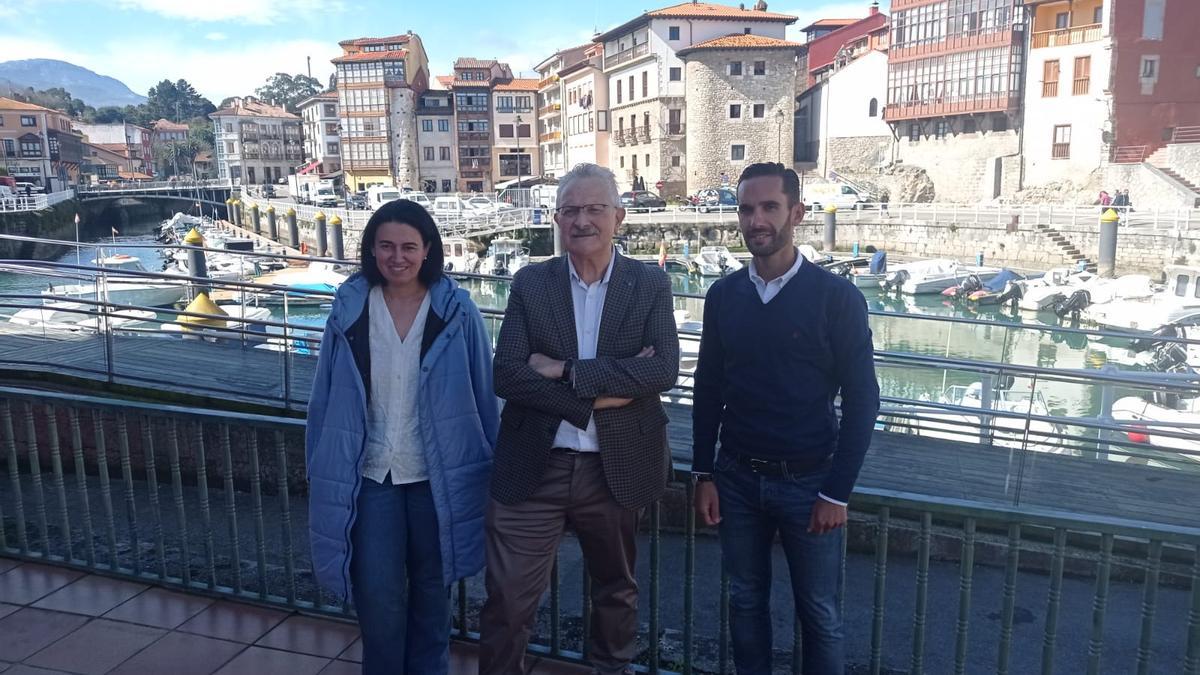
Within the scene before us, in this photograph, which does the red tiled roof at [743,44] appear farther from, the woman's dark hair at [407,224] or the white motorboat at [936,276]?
the woman's dark hair at [407,224]

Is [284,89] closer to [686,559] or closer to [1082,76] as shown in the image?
[1082,76]

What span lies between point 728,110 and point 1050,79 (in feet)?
60.7

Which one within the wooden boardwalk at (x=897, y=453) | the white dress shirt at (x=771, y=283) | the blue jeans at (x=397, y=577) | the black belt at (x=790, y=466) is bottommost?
the wooden boardwalk at (x=897, y=453)

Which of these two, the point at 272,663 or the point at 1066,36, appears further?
the point at 1066,36

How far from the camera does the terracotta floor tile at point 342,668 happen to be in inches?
135

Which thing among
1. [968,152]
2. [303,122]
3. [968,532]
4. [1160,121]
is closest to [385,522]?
[968,532]

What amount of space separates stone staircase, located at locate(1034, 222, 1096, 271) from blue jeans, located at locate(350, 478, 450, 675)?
3412 cm

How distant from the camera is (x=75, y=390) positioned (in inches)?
308

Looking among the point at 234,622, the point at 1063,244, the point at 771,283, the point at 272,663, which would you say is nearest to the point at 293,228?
the point at 1063,244

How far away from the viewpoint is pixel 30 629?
12.3ft

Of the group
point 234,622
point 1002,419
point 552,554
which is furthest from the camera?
point 1002,419

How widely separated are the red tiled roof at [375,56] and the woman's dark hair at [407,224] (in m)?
69.0

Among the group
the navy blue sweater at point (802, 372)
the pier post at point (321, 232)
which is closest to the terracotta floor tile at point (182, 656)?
the navy blue sweater at point (802, 372)

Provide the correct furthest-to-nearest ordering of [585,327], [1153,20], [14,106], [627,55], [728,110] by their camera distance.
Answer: [14,106], [627,55], [728,110], [1153,20], [585,327]
